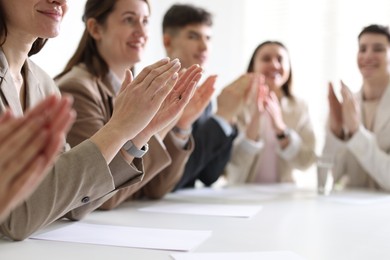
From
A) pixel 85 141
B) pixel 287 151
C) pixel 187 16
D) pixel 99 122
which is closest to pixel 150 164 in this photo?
pixel 99 122

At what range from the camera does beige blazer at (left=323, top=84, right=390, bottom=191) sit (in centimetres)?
194

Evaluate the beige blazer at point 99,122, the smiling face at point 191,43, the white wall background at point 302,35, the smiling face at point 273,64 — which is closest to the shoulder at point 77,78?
the beige blazer at point 99,122

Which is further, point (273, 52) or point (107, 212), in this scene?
point (273, 52)

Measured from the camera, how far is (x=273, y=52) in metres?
2.41

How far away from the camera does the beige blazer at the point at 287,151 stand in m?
2.22

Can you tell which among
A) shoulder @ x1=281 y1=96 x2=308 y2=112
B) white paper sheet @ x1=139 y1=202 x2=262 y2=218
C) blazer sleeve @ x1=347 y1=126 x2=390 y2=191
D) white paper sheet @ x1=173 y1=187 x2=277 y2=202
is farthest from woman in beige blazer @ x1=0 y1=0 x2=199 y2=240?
shoulder @ x1=281 y1=96 x2=308 y2=112

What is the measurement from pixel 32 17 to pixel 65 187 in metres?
0.37

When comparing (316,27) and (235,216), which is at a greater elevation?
(316,27)

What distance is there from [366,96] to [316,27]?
109 centimetres

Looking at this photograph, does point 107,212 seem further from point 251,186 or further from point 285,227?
point 251,186

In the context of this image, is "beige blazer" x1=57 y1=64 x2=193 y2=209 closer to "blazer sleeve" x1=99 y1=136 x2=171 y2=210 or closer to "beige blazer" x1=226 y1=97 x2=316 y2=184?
"blazer sleeve" x1=99 y1=136 x2=171 y2=210

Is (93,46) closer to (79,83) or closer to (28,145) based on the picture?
(79,83)

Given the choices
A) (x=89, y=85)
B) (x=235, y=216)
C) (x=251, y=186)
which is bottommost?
(x=251, y=186)

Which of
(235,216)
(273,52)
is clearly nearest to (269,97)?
(273,52)
